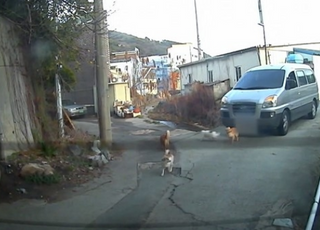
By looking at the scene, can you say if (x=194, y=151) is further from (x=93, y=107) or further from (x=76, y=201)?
(x=93, y=107)

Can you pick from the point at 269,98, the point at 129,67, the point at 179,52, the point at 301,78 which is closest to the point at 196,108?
the point at 301,78

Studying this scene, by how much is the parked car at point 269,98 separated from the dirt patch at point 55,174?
3.90 m

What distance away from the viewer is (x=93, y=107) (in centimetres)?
3092

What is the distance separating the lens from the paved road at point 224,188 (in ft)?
21.3

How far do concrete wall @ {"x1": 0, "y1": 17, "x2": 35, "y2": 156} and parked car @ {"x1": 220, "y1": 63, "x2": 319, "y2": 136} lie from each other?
5.56m

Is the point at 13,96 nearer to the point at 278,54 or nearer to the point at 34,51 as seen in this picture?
the point at 34,51

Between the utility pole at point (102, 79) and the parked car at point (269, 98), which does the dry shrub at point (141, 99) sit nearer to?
the parked car at point (269, 98)

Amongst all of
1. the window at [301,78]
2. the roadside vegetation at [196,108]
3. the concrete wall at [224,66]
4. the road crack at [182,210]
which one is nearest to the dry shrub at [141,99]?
the concrete wall at [224,66]

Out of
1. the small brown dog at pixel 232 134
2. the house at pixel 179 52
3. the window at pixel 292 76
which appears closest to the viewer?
the small brown dog at pixel 232 134

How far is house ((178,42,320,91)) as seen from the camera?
27094mm

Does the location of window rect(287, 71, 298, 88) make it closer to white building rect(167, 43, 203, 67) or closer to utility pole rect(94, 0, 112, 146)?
utility pole rect(94, 0, 112, 146)

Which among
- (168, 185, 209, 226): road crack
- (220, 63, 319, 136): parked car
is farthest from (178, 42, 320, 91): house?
(168, 185, 209, 226): road crack

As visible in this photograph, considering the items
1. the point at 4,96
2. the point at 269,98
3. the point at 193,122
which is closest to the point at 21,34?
the point at 4,96

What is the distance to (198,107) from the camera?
21422mm
